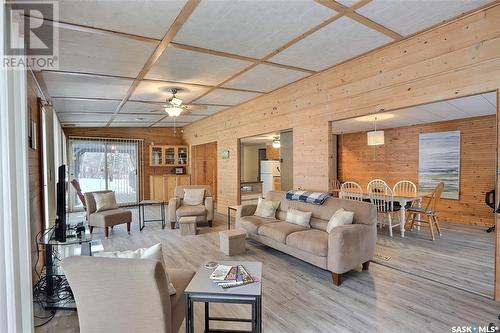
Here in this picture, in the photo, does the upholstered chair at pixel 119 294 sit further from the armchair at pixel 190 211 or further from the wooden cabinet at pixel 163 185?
the wooden cabinet at pixel 163 185

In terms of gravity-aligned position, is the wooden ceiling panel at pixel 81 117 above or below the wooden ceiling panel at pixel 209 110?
below

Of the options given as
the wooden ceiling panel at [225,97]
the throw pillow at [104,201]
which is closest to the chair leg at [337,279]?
the wooden ceiling panel at [225,97]

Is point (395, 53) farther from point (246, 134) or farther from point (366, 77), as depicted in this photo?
point (246, 134)

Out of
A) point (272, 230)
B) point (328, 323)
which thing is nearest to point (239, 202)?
point (272, 230)

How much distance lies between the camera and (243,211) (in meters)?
4.54

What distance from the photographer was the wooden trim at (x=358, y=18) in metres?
2.23

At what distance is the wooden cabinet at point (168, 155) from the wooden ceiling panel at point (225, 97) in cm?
399

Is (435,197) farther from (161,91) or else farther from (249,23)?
(161,91)

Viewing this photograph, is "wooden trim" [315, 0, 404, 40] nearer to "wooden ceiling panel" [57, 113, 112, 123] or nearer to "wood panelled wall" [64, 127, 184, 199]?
"wooden ceiling panel" [57, 113, 112, 123]

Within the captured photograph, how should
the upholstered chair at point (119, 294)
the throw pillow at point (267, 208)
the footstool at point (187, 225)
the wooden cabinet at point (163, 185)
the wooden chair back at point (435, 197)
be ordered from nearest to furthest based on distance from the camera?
the upholstered chair at point (119, 294) → the throw pillow at point (267, 208) → the wooden chair back at point (435, 197) → the footstool at point (187, 225) → the wooden cabinet at point (163, 185)

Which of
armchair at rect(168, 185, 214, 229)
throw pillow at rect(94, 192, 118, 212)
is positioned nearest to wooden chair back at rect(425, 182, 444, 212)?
armchair at rect(168, 185, 214, 229)

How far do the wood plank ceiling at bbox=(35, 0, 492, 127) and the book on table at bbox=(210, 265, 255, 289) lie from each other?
214 cm

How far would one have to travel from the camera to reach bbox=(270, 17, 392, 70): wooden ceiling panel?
2.70 meters

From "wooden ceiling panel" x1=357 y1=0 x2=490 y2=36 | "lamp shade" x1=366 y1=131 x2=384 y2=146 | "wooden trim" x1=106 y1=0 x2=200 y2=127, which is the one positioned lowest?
"lamp shade" x1=366 y1=131 x2=384 y2=146
